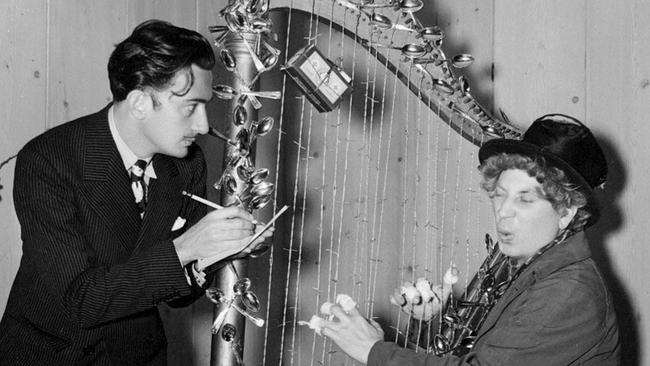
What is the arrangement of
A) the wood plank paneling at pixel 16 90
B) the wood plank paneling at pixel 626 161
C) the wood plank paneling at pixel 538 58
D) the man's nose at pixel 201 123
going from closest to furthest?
A: the man's nose at pixel 201 123 < the wood plank paneling at pixel 16 90 < the wood plank paneling at pixel 626 161 < the wood plank paneling at pixel 538 58

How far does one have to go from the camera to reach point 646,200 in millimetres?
2867

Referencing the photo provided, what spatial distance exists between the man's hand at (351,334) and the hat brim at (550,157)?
0.52m

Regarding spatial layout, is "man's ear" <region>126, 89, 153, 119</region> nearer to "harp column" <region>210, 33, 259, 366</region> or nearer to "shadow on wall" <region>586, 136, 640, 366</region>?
"harp column" <region>210, 33, 259, 366</region>

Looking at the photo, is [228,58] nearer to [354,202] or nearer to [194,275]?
[194,275]

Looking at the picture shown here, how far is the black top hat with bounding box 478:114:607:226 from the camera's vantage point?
1.99 m

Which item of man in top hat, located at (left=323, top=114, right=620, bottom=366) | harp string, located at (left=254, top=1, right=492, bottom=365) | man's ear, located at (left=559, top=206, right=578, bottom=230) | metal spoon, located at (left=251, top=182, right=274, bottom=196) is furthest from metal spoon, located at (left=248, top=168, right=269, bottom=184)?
harp string, located at (left=254, top=1, right=492, bottom=365)

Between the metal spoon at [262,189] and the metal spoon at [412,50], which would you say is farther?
the metal spoon at [412,50]

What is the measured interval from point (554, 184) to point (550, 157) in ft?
0.19

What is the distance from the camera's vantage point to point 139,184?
1.96 m

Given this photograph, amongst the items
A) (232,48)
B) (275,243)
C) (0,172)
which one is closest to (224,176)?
(232,48)

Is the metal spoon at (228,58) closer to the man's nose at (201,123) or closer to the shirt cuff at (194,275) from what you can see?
the man's nose at (201,123)

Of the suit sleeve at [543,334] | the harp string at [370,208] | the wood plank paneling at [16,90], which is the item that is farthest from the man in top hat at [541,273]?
the wood plank paneling at [16,90]

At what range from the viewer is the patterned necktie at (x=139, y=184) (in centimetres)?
195

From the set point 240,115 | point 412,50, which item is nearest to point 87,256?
point 240,115
